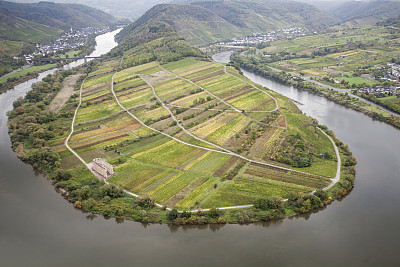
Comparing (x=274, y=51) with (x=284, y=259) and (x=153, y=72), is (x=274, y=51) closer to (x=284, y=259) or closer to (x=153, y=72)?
(x=153, y=72)

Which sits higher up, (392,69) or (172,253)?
(392,69)

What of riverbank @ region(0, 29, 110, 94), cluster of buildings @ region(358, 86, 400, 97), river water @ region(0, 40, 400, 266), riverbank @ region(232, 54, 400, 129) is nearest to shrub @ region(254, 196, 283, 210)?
river water @ region(0, 40, 400, 266)

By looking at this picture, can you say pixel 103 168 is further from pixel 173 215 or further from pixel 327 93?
pixel 327 93

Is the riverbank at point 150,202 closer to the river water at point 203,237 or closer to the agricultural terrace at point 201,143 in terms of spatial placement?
the river water at point 203,237

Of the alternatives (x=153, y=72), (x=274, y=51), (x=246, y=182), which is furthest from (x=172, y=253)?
(x=274, y=51)

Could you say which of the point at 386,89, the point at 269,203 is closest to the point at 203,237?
the point at 269,203

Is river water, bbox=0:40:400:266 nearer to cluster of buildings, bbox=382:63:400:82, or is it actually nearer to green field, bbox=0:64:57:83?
cluster of buildings, bbox=382:63:400:82

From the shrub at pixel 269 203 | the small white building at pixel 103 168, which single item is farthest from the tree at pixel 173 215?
the small white building at pixel 103 168
